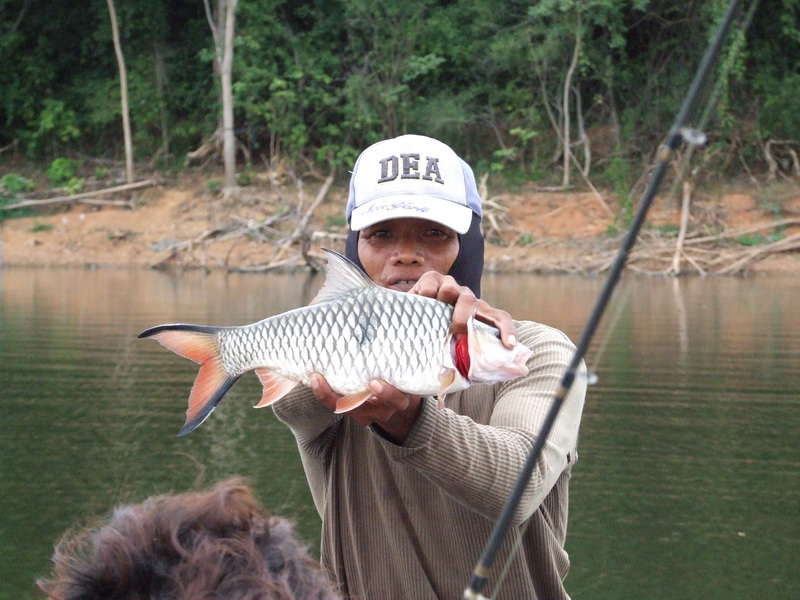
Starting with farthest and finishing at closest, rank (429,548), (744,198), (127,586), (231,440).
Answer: (744,198) < (231,440) < (429,548) < (127,586)

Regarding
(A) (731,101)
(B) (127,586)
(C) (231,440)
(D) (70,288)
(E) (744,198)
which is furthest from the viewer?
(A) (731,101)

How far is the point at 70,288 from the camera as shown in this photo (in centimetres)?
1895

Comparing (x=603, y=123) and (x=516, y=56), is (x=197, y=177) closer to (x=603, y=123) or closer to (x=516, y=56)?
(x=516, y=56)

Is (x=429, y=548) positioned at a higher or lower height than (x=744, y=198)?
lower

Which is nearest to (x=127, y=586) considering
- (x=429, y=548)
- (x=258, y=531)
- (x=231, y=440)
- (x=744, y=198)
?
(x=258, y=531)

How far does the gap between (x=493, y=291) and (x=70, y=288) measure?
670cm

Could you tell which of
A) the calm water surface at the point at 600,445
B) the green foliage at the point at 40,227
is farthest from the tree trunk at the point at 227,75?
the calm water surface at the point at 600,445

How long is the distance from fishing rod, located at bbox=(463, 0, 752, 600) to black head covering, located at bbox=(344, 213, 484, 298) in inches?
37.8

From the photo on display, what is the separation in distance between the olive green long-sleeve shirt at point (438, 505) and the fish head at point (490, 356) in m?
0.10

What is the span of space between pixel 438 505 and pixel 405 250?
0.56 meters

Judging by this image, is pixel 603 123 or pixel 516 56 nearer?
pixel 516 56

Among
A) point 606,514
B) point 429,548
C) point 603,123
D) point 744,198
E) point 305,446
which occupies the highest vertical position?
point 603,123

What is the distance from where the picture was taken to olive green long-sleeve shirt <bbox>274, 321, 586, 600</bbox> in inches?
91.2

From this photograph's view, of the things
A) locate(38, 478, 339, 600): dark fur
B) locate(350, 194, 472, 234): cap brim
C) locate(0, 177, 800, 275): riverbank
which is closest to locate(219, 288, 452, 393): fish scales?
locate(350, 194, 472, 234): cap brim
